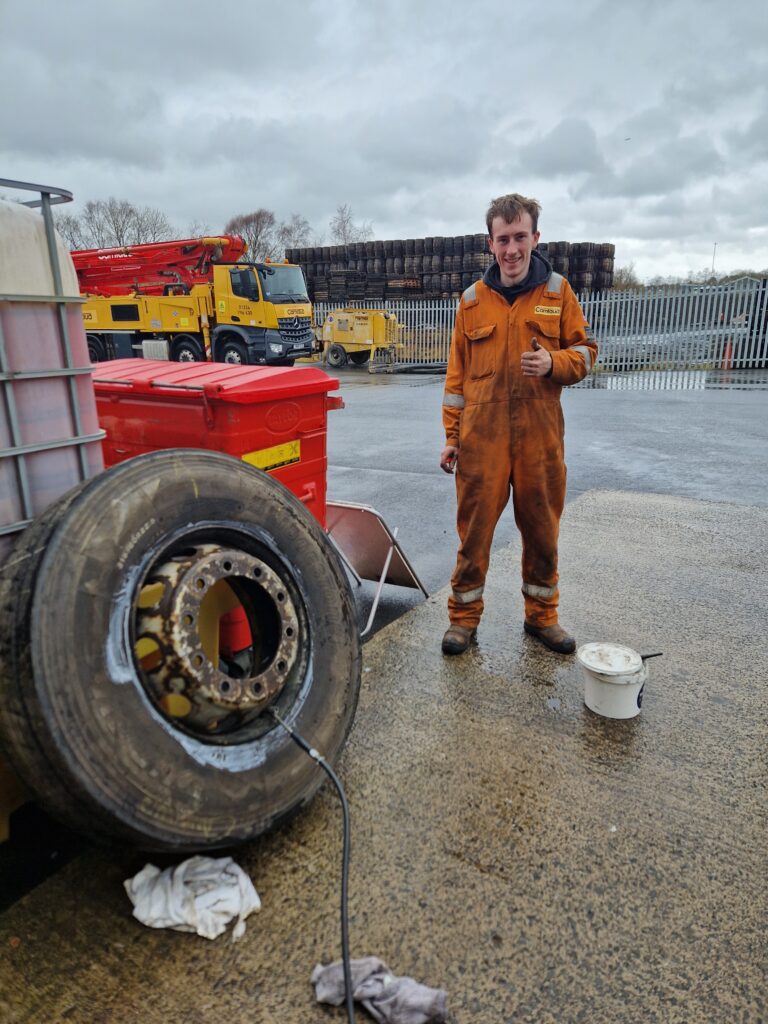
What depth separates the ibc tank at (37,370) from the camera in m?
1.88

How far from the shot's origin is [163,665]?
71.4 inches

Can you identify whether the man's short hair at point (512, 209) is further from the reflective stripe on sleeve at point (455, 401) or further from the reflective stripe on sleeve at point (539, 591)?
the reflective stripe on sleeve at point (539, 591)

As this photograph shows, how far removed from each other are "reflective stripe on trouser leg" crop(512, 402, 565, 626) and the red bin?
0.98 meters

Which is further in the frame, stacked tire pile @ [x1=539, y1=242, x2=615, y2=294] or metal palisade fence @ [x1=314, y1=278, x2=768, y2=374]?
stacked tire pile @ [x1=539, y1=242, x2=615, y2=294]

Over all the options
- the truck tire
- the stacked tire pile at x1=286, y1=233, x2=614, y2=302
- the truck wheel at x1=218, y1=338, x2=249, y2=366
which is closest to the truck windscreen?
the truck wheel at x1=218, y1=338, x2=249, y2=366

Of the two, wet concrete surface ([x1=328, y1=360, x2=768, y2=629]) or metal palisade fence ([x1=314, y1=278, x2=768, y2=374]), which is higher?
metal palisade fence ([x1=314, y1=278, x2=768, y2=374])

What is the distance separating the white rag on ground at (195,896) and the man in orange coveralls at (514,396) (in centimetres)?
163

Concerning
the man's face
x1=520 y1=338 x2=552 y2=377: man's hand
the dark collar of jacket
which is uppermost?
the man's face

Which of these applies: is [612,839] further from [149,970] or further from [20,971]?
[20,971]

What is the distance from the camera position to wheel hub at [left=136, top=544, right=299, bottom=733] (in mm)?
1811

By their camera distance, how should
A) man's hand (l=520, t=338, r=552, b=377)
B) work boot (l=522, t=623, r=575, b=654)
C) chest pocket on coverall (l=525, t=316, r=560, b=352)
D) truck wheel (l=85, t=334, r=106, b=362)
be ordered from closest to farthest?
1. man's hand (l=520, t=338, r=552, b=377)
2. chest pocket on coverall (l=525, t=316, r=560, b=352)
3. work boot (l=522, t=623, r=575, b=654)
4. truck wheel (l=85, t=334, r=106, b=362)

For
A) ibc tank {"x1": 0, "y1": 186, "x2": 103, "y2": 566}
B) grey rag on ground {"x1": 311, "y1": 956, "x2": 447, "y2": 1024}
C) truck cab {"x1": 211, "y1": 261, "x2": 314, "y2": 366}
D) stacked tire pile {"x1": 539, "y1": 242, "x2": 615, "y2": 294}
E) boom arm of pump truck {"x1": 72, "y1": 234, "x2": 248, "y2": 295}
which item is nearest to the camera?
grey rag on ground {"x1": 311, "y1": 956, "x2": 447, "y2": 1024}

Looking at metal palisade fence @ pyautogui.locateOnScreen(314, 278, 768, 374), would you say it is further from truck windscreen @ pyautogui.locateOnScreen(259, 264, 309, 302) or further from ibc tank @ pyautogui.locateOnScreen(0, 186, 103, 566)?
ibc tank @ pyautogui.locateOnScreen(0, 186, 103, 566)

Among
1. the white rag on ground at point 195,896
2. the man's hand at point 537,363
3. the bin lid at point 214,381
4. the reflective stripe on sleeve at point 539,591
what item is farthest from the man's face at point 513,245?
the white rag on ground at point 195,896
